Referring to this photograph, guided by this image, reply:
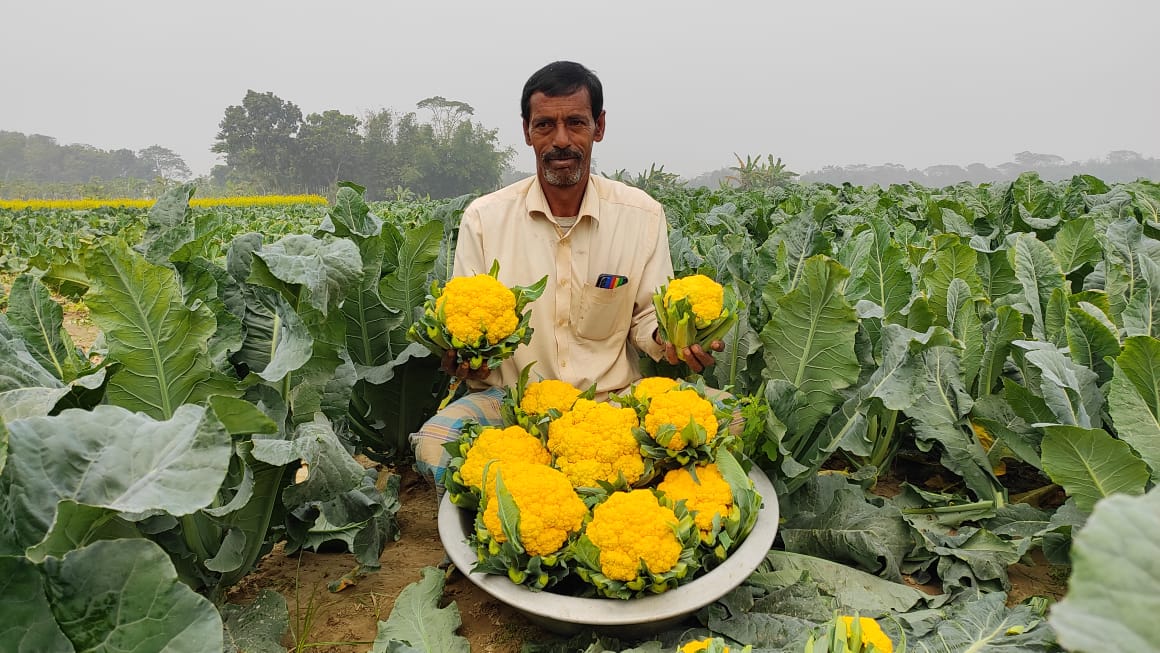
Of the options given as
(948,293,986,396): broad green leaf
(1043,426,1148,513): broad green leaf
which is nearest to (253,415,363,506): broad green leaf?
(1043,426,1148,513): broad green leaf

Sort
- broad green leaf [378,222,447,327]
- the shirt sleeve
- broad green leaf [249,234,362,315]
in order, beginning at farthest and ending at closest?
the shirt sleeve < broad green leaf [378,222,447,327] < broad green leaf [249,234,362,315]

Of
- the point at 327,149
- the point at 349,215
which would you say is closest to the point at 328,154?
the point at 327,149

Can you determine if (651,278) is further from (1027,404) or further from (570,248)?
(1027,404)

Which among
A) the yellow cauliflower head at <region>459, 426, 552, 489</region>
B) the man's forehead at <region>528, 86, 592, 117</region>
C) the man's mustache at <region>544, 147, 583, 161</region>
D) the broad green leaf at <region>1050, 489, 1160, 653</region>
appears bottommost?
the yellow cauliflower head at <region>459, 426, 552, 489</region>

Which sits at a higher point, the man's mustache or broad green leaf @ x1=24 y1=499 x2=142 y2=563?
the man's mustache

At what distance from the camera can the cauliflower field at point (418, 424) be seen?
3.57 feet

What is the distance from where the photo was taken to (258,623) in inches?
67.9

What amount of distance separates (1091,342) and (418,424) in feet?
7.69

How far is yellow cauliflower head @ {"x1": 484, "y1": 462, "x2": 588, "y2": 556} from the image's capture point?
1655 millimetres

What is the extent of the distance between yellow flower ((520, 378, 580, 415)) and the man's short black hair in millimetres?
1063

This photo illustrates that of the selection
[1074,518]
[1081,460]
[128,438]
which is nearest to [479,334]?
[128,438]

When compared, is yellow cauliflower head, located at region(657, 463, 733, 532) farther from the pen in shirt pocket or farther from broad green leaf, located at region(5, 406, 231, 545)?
broad green leaf, located at region(5, 406, 231, 545)

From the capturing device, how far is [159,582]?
106 centimetres

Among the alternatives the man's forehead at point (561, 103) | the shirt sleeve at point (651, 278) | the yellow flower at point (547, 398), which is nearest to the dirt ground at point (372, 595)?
the yellow flower at point (547, 398)
